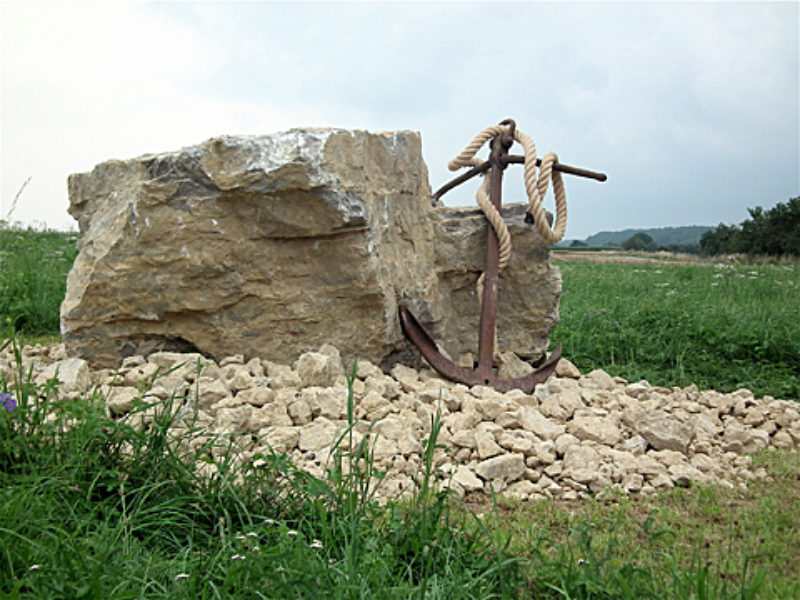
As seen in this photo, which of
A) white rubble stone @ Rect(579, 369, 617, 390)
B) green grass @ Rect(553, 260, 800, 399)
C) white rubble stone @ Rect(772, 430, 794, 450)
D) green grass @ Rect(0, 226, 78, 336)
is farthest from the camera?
green grass @ Rect(0, 226, 78, 336)

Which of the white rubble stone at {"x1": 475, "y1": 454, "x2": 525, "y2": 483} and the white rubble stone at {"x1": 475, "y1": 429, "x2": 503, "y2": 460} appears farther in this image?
the white rubble stone at {"x1": 475, "y1": 429, "x2": 503, "y2": 460}

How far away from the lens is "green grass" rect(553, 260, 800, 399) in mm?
4941

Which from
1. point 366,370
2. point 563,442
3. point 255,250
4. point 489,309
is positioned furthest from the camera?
point 489,309

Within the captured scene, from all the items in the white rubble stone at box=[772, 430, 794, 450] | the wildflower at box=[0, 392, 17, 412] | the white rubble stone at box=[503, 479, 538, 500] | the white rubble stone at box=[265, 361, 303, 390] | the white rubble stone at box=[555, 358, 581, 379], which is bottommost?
the white rubble stone at box=[772, 430, 794, 450]

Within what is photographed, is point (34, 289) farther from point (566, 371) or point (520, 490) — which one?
point (520, 490)

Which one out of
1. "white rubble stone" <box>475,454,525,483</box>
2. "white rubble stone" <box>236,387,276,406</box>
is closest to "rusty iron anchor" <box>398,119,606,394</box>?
"white rubble stone" <box>236,387,276,406</box>

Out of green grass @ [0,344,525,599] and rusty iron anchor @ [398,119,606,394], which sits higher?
rusty iron anchor @ [398,119,606,394]

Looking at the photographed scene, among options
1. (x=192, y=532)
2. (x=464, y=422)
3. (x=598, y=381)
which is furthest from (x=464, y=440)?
(x=598, y=381)

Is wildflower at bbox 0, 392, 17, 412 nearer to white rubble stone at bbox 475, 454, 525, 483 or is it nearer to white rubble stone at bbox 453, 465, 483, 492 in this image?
white rubble stone at bbox 453, 465, 483, 492

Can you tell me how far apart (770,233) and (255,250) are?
61.5ft

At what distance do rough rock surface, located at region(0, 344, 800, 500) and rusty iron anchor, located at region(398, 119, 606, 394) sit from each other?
109 mm

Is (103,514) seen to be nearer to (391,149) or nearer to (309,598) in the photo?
(309,598)

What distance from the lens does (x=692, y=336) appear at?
5625 mm

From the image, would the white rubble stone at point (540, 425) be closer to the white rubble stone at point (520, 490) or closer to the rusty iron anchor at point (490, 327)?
the white rubble stone at point (520, 490)
